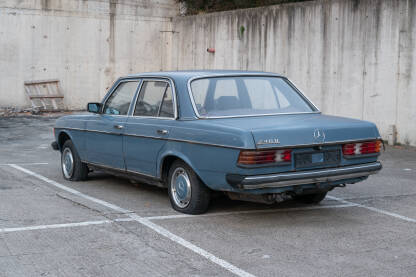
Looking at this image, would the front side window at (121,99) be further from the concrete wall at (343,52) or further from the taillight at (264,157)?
the concrete wall at (343,52)

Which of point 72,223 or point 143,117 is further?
point 143,117

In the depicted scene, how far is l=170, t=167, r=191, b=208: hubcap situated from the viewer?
278 inches

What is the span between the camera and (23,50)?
72.4 feet

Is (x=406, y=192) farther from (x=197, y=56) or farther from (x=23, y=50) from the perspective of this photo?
(x=23, y=50)

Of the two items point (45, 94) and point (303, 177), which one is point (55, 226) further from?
point (45, 94)

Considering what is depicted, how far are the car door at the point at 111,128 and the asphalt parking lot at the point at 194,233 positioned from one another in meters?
0.49

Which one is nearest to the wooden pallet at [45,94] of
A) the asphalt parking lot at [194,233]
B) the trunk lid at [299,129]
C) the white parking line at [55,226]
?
the asphalt parking lot at [194,233]

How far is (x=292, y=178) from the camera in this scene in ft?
20.7

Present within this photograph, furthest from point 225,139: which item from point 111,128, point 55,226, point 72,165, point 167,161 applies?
point 72,165

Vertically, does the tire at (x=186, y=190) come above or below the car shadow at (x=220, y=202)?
above

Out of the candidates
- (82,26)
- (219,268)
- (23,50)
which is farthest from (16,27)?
(219,268)

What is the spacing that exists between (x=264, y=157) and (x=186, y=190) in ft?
4.03

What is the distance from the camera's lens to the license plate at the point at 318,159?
6430 mm

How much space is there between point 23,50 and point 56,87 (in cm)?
169
